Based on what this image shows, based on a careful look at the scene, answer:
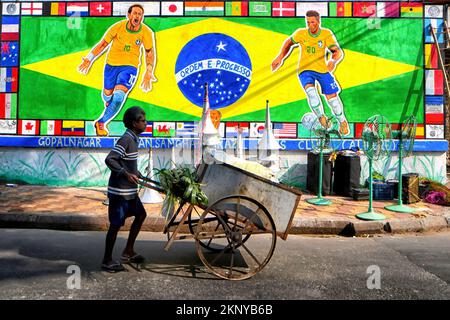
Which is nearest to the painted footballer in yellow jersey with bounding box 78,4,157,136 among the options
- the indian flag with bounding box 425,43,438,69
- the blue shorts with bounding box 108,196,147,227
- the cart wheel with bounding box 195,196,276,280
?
the blue shorts with bounding box 108,196,147,227

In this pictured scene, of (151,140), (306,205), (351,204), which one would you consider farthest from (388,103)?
(151,140)

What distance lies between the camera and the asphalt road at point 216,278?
12.9ft

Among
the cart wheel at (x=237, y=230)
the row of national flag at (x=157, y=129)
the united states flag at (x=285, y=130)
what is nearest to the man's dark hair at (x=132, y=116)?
the cart wheel at (x=237, y=230)

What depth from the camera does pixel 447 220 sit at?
24.6ft

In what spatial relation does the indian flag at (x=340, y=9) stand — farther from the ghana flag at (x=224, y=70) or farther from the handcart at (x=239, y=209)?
the handcart at (x=239, y=209)

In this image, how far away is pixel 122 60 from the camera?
10.4m

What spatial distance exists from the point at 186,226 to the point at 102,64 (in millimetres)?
6231

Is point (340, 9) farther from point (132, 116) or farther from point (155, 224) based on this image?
point (132, 116)

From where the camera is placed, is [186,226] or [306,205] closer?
[186,226]

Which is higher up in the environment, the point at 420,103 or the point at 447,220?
the point at 420,103

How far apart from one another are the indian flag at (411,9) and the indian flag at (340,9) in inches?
50.8

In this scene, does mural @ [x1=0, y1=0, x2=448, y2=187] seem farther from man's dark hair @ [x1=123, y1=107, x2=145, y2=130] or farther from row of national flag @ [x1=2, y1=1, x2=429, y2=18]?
man's dark hair @ [x1=123, y1=107, x2=145, y2=130]

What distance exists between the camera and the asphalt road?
3.94 m

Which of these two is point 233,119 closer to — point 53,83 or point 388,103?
point 388,103
